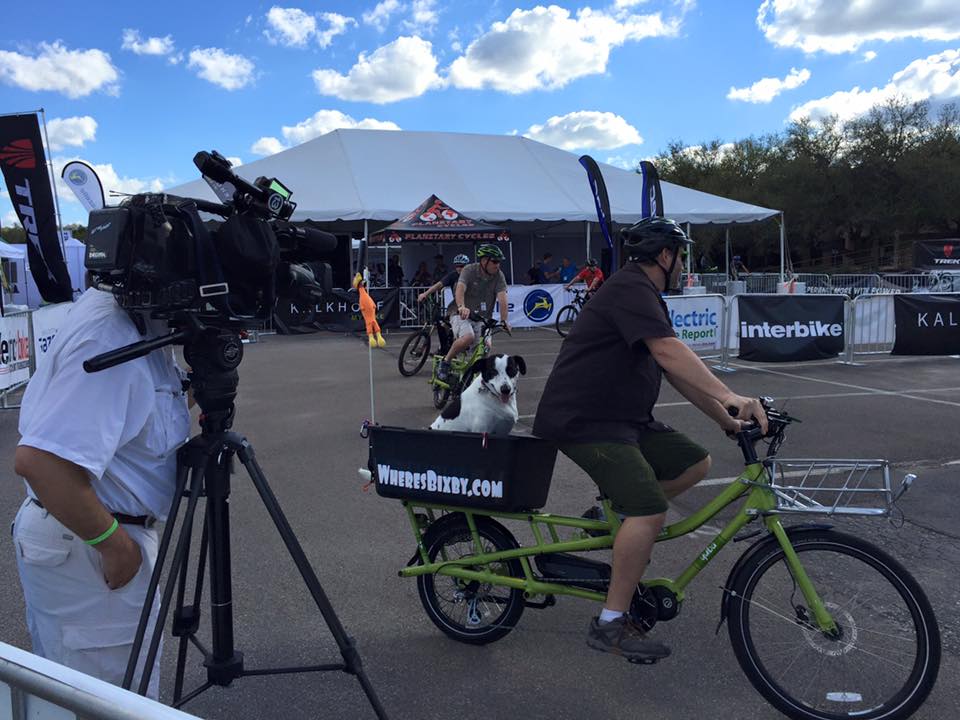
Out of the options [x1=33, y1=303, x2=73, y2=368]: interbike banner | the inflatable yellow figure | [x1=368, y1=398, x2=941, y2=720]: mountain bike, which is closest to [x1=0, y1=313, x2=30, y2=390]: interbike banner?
[x1=33, y1=303, x2=73, y2=368]: interbike banner

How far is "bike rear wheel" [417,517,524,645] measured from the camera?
3393 mm

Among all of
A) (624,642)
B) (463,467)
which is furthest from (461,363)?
(624,642)

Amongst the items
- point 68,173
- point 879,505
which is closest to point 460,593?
point 879,505

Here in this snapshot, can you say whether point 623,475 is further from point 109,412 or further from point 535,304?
point 535,304

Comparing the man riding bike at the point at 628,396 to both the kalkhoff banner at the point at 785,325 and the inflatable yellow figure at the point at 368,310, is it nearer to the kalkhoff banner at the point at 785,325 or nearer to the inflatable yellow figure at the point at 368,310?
the inflatable yellow figure at the point at 368,310

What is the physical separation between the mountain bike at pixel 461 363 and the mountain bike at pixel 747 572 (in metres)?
5.07

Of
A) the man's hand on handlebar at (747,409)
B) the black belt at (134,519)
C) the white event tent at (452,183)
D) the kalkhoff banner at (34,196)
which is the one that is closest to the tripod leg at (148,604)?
the black belt at (134,519)

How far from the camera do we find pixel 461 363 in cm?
865

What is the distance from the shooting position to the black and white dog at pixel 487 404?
195 inches

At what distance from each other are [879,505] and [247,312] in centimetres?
492

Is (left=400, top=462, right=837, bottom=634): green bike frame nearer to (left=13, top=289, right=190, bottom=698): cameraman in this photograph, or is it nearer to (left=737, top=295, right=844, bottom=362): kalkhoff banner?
(left=13, top=289, right=190, bottom=698): cameraman

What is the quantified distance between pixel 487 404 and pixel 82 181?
13328 mm

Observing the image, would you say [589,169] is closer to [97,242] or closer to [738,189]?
[97,242]

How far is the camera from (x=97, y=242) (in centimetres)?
186
